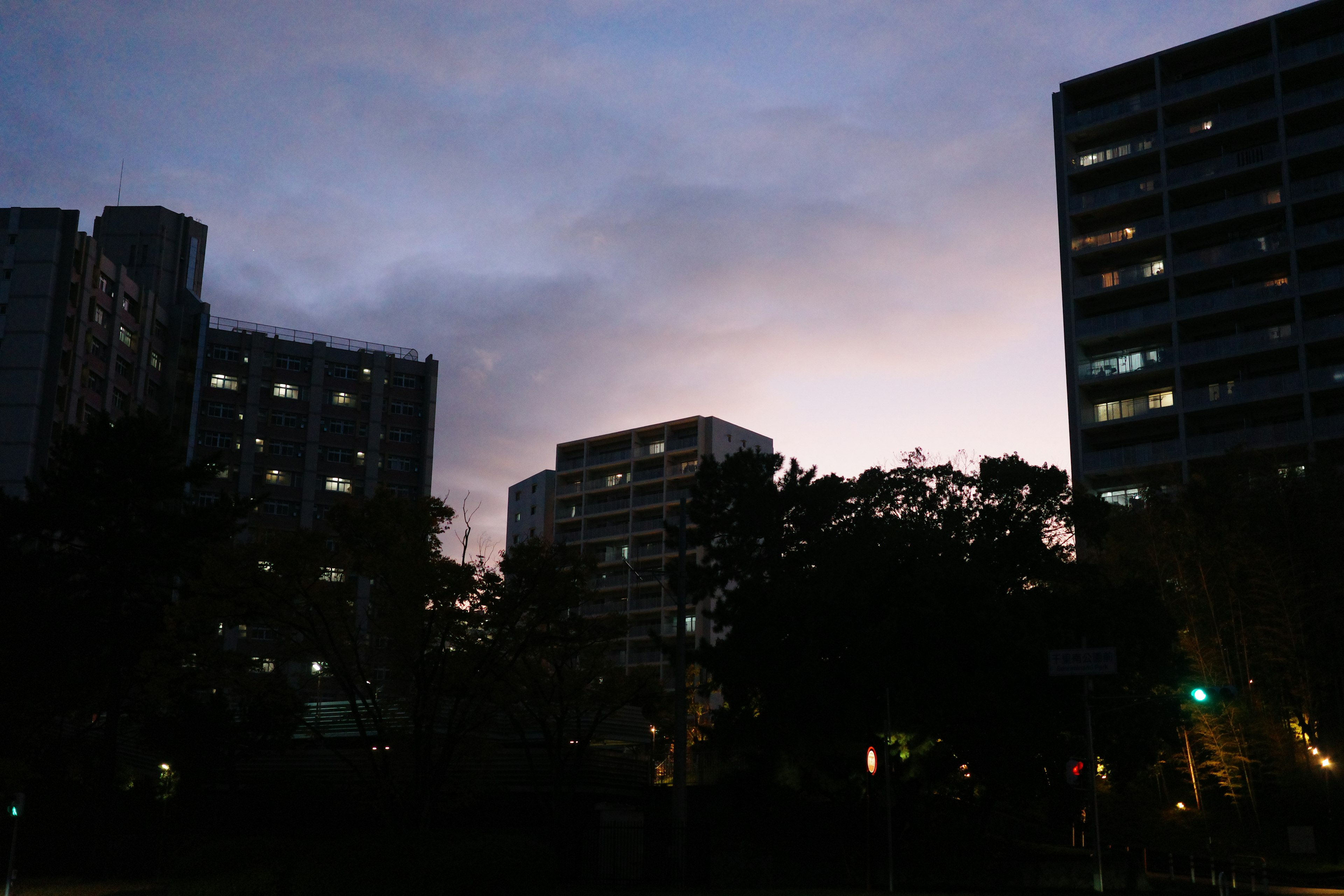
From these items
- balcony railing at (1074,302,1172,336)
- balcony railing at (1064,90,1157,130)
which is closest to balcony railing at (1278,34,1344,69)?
balcony railing at (1064,90,1157,130)

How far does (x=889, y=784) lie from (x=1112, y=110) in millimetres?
68788

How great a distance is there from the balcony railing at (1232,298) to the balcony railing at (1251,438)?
8.02 meters

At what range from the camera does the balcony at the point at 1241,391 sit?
7494 cm

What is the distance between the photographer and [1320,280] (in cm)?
7569

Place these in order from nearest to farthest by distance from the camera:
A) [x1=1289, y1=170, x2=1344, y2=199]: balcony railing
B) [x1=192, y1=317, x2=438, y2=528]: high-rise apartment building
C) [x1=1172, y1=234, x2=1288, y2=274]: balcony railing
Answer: [x1=1289, y1=170, x2=1344, y2=199]: balcony railing
[x1=1172, y1=234, x2=1288, y2=274]: balcony railing
[x1=192, y1=317, x2=438, y2=528]: high-rise apartment building

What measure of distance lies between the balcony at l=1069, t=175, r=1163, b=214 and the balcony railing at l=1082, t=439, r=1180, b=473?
17.4 metres

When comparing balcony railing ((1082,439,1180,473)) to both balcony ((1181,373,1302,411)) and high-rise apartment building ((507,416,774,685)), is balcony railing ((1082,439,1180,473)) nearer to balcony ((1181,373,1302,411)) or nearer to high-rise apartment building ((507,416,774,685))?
balcony ((1181,373,1302,411))

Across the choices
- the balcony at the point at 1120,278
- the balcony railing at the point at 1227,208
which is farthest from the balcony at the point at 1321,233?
the balcony at the point at 1120,278

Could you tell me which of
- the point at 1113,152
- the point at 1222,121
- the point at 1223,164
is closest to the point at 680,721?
the point at 1223,164

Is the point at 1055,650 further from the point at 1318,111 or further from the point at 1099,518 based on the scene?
the point at 1318,111

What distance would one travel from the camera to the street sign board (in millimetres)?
29375

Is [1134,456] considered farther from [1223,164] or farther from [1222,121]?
[1222,121]

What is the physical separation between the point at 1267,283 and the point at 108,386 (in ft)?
295

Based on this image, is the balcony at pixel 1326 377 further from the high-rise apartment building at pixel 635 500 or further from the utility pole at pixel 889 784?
the high-rise apartment building at pixel 635 500
